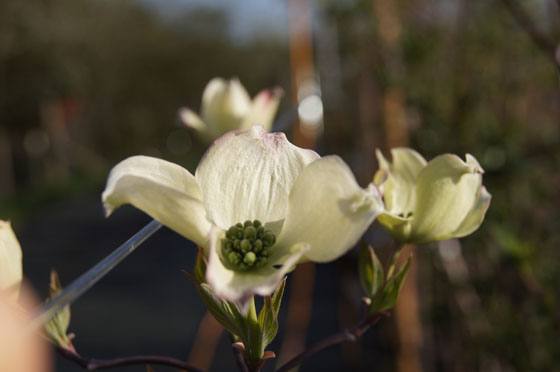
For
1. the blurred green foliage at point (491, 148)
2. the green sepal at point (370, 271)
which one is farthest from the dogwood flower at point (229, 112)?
the blurred green foliage at point (491, 148)

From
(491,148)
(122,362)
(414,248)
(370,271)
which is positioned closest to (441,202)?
(370,271)

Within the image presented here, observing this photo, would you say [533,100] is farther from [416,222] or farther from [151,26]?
[151,26]

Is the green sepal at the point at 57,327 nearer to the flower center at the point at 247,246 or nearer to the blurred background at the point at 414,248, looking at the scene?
the flower center at the point at 247,246

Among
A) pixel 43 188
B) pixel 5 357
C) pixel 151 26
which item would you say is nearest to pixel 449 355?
pixel 5 357

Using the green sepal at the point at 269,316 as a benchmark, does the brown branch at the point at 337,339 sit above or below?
below

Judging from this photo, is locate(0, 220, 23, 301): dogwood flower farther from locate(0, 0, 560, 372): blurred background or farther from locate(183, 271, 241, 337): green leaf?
locate(0, 0, 560, 372): blurred background

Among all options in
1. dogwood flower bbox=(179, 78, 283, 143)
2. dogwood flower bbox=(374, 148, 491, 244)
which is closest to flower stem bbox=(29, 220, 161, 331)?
dogwood flower bbox=(374, 148, 491, 244)
